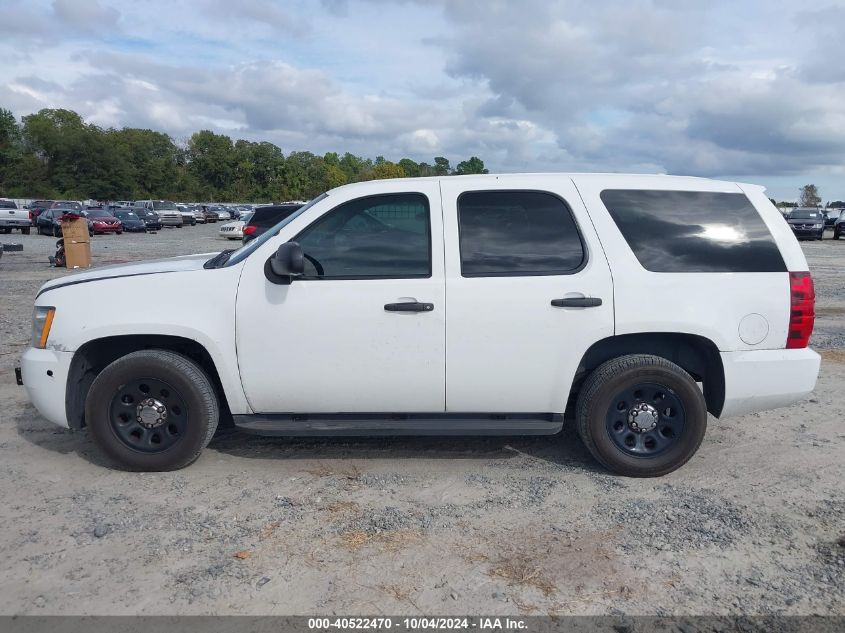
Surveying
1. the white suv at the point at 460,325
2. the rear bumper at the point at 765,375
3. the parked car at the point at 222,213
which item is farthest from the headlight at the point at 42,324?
the parked car at the point at 222,213

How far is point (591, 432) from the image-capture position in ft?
14.5

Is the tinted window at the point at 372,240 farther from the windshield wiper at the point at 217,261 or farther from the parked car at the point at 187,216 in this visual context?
the parked car at the point at 187,216

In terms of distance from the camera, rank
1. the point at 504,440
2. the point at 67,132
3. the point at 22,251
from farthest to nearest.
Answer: the point at 67,132, the point at 22,251, the point at 504,440

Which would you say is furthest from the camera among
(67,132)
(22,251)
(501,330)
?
(67,132)

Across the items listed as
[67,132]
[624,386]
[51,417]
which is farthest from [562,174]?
[67,132]

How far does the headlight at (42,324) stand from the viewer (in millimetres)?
4512

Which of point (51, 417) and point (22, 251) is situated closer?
point (51, 417)

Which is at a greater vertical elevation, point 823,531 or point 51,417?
point 51,417

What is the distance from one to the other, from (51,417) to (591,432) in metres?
3.52

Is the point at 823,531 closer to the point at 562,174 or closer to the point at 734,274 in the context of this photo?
the point at 734,274

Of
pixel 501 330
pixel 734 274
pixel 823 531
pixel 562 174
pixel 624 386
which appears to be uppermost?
pixel 562 174

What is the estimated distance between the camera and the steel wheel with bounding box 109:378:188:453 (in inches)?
176

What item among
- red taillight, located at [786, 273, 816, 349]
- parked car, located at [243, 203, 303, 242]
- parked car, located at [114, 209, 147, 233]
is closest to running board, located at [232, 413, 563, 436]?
red taillight, located at [786, 273, 816, 349]

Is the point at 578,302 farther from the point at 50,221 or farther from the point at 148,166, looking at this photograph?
the point at 148,166
